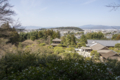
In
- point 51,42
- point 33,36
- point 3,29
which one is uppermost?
point 3,29

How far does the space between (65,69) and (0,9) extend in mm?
4591

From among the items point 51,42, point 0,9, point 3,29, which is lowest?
point 51,42

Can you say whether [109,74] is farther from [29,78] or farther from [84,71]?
[29,78]

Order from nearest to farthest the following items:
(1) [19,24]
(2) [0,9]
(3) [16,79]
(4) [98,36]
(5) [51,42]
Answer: (3) [16,79] < (2) [0,9] < (1) [19,24] < (5) [51,42] < (4) [98,36]

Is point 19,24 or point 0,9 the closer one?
point 0,9

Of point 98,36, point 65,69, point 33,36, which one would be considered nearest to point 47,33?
point 33,36

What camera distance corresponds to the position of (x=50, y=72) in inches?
55.1

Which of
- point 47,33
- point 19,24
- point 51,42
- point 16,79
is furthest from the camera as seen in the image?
point 47,33

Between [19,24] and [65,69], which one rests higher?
[19,24]

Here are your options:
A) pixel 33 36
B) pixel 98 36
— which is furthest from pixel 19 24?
pixel 98 36

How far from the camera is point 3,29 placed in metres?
5.25

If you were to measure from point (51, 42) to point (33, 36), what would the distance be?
4.72m

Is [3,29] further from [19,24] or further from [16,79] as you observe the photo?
[16,79]

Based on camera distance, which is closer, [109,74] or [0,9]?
[109,74]
